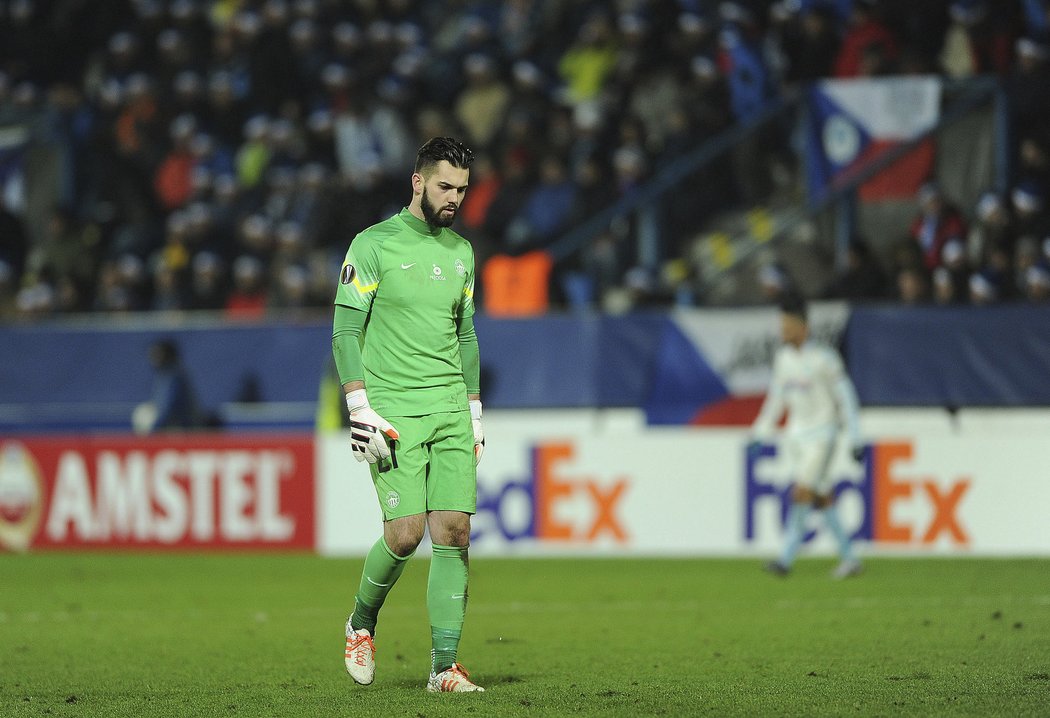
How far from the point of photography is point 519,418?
15.8 meters

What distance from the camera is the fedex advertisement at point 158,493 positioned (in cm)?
1570

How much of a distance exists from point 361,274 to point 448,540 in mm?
1145

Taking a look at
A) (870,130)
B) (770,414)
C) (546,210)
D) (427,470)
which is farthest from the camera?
(546,210)

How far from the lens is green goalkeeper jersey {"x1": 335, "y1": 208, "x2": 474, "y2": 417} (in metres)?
6.70

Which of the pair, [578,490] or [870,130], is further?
[870,130]

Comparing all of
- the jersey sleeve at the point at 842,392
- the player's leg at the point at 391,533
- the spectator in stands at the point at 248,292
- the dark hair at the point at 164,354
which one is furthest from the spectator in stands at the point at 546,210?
the player's leg at the point at 391,533

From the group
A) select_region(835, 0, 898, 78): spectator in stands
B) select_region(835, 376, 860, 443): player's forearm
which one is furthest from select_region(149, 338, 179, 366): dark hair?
select_region(835, 0, 898, 78): spectator in stands

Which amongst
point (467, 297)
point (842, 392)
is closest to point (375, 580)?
point (467, 297)

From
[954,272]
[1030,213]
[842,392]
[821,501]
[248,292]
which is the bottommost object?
[821,501]

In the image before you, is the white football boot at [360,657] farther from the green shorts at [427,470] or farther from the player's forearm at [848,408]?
the player's forearm at [848,408]

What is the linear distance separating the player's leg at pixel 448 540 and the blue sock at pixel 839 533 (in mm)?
6462

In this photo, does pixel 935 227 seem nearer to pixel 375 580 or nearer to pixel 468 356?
pixel 468 356

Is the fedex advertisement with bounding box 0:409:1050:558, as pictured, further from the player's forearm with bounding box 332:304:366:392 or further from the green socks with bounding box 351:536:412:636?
the player's forearm with bounding box 332:304:366:392

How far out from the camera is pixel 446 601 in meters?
6.71
